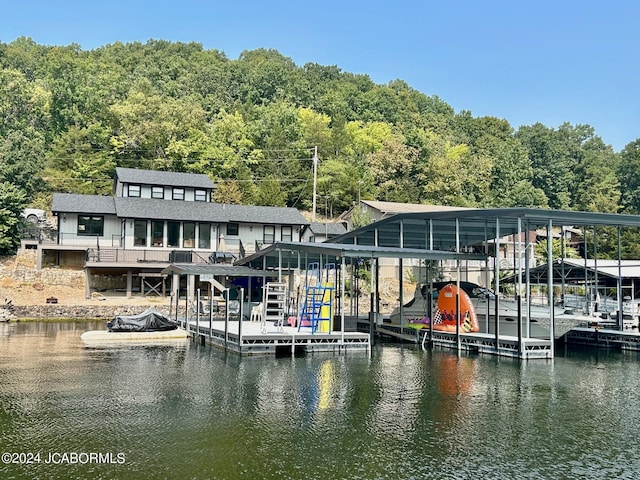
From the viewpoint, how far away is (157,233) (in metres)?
40.3

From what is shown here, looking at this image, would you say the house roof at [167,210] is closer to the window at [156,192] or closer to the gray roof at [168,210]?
the gray roof at [168,210]

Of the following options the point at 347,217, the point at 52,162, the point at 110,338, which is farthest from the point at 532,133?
the point at 110,338

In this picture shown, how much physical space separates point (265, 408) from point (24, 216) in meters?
37.1

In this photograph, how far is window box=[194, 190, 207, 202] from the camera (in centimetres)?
4441

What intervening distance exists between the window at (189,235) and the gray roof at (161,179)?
12.8 feet

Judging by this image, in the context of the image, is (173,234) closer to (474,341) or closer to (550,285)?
(474,341)

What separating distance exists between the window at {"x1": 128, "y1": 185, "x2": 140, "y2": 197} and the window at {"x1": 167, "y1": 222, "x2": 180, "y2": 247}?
422 centimetres

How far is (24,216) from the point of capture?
43.4 meters

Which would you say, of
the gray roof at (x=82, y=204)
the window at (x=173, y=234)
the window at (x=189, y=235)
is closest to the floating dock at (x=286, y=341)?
the window at (x=173, y=234)

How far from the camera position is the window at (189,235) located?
41.1m

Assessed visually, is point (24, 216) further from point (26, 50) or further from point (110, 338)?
point (26, 50)

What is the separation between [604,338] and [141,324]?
723 inches

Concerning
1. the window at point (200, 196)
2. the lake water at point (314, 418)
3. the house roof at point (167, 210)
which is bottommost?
the lake water at point (314, 418)

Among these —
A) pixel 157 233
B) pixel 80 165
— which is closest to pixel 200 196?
pixel 157 233
